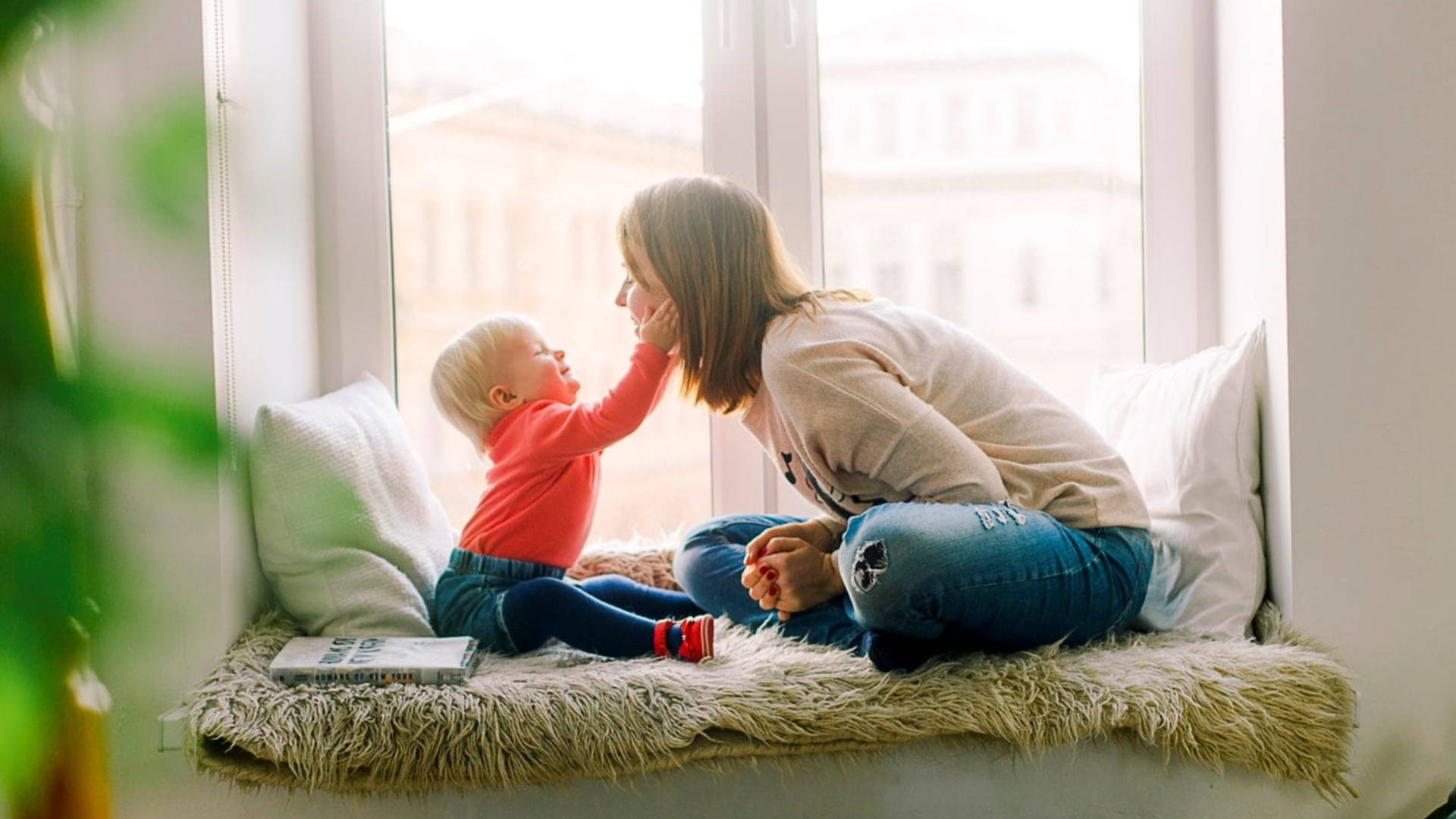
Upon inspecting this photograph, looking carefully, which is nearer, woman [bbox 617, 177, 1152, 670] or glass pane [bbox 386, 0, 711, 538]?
woman [bbox 617, 177, 1152, 670]

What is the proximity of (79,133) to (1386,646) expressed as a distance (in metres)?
1.69

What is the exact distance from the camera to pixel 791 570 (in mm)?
1513

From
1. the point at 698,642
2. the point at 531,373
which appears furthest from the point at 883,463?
the point at 531,373

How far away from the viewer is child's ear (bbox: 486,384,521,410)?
171 cm

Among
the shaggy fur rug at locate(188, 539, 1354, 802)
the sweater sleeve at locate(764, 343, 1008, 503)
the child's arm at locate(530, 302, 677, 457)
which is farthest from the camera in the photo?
the child's arm at locate(530, 302, 677, 457)

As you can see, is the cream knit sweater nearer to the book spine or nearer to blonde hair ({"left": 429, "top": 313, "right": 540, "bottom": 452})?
blonde hair ({"left": 429, "top": 313, "right": 540, "bottom": 452})

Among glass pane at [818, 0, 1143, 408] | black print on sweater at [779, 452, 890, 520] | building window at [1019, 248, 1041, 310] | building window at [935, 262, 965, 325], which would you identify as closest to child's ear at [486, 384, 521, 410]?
black print on sweater at [779, 452, 890, 520]

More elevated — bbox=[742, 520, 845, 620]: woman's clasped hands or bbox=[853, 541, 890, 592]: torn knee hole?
bbox=[853, 541, 890, 592]: torn knee hole

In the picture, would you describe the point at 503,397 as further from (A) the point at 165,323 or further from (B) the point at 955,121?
(B) the point at 955,121

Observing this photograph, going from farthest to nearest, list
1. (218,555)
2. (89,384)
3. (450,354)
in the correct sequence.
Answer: (450,354)
(218,555)
(89,384)

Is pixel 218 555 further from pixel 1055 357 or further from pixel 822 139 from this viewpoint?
pixel 1055 357

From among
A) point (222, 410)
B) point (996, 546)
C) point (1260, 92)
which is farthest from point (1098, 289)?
point (222, 410)

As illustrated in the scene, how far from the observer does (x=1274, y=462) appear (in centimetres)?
153

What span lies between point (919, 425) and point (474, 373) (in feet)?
2.21
